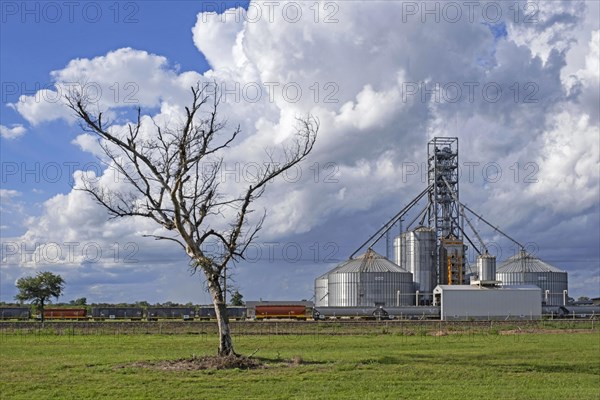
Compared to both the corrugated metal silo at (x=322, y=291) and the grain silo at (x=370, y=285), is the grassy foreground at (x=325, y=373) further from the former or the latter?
the corrugated metal silo at (x=322, y=291)

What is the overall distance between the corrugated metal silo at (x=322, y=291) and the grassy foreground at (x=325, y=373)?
2407 inches

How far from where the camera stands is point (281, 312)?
89000mm

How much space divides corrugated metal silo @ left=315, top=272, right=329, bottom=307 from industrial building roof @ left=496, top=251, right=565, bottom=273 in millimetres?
26453

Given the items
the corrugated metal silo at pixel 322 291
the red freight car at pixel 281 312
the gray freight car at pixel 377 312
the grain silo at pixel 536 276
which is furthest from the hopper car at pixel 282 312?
the grain silo at pixel 536 276

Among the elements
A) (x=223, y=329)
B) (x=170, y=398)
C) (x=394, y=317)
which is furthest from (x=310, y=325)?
(x=170, y=398)

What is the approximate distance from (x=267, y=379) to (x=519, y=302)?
231 ft

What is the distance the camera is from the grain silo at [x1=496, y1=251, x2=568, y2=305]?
111 meters

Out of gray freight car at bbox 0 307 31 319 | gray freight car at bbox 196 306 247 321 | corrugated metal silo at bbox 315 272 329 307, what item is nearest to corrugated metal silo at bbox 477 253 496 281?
corrugated metal silo at bbox 315 272 329 307

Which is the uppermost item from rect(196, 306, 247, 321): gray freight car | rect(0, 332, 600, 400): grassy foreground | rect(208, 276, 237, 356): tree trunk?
rect(208, 276, 237, 356): tree trunk

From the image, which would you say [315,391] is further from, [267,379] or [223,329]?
[223,329]

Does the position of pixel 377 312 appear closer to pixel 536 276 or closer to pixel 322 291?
pixel 322 291

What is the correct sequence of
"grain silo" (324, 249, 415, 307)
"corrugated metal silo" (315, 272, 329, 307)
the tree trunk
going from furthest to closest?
"corrugated metal silo" (315, 272, 329, 307), "grain silo" (324, 249, 415, 307), the tree trunk

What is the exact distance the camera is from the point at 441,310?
88.8 meters

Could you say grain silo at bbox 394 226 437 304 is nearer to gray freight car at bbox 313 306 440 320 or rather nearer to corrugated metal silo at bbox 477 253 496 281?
corrugated metal silo at bbox 477 253 496 281
